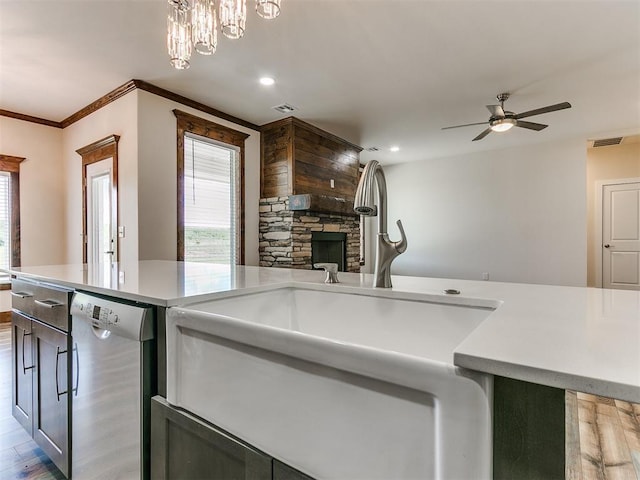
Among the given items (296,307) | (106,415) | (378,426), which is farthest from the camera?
(296,307)

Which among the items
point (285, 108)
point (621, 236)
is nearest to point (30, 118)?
point (285, 108)

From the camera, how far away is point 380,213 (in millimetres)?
1183

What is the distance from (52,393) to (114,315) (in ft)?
2.40

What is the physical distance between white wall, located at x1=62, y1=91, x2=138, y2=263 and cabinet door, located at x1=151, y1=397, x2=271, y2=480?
2.92m

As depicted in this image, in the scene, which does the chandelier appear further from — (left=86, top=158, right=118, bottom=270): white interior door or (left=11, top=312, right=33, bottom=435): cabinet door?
(left=86, top=158, right=118, bottom=270): white interior door

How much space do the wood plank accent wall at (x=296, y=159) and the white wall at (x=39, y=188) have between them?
2892mm

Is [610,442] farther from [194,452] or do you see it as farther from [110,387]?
[110,387]

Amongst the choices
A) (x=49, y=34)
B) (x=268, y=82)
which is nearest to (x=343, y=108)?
(x=268, y=82)

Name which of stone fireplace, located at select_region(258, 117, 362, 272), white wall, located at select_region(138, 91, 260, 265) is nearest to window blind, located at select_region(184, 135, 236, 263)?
white wall, located at select_region(138, 91, 260, 265)

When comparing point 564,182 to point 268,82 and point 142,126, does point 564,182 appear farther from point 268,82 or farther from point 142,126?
point 142,126

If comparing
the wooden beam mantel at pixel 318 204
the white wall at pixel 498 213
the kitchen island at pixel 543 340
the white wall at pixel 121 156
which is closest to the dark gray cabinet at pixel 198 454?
the kitchen island at pixel 543 340

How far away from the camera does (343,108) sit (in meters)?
4.25

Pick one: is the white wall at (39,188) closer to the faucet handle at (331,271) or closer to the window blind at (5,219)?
the window blind at (5,219)

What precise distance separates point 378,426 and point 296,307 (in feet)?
2.74
